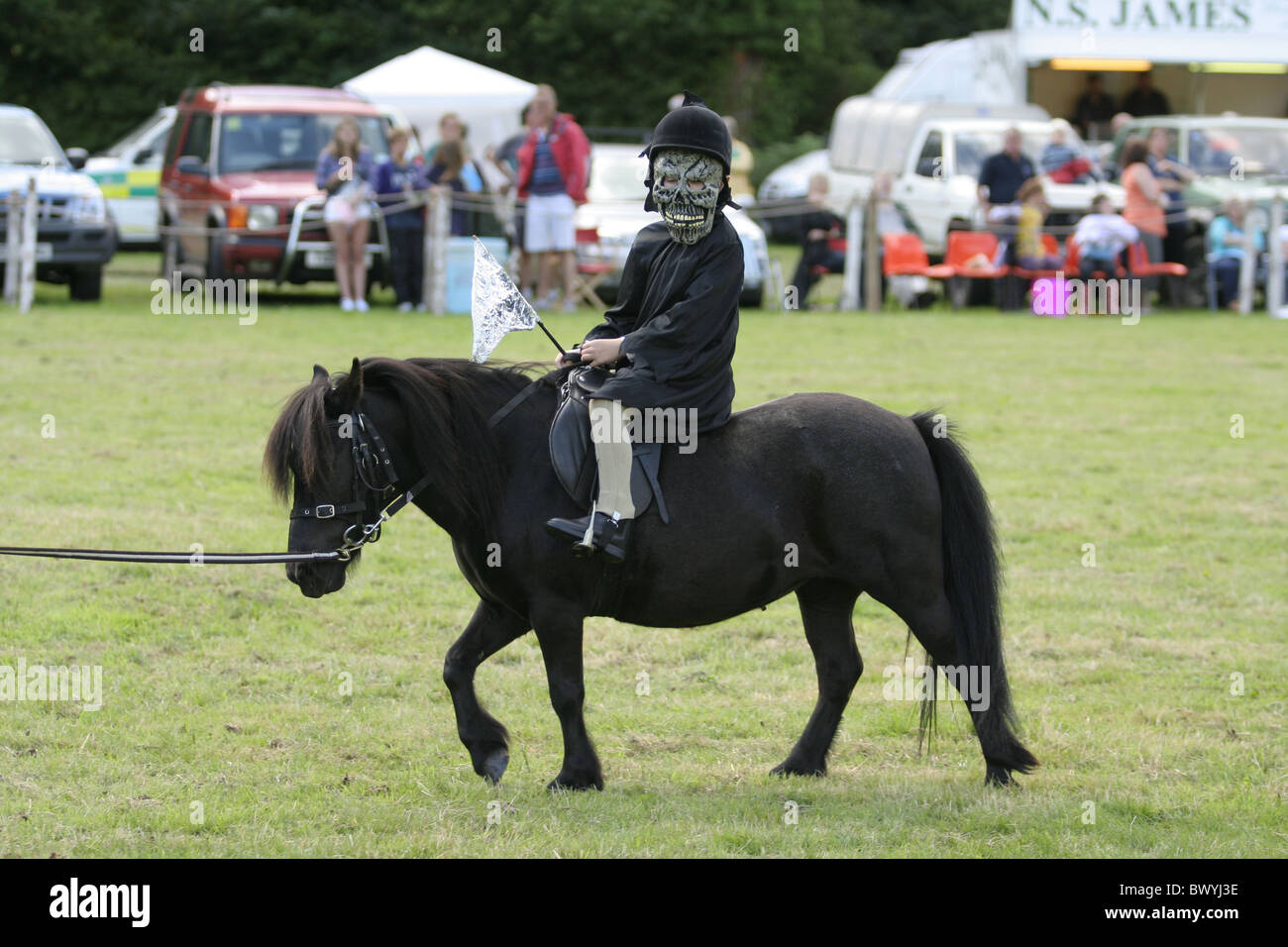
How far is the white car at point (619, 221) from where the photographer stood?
21031mm

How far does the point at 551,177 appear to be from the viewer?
1952cm

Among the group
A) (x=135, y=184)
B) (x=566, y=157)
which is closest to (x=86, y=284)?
(x=135, y=184)

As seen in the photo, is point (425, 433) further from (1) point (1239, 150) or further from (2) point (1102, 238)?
(1) point (1239, 150)

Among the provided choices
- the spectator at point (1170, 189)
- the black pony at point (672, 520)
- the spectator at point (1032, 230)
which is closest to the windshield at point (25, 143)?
the spectator at point (1032, 230)

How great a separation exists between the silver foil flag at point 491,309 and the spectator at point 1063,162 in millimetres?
18746

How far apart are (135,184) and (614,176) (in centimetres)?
815

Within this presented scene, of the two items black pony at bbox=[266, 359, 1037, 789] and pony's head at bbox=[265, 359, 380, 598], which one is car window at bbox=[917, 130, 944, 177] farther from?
pony's head at bbox=[265, 359, 380, 598]

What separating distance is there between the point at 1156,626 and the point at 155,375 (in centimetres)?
985

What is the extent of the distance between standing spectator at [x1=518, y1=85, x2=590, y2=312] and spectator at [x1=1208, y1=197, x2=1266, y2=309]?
862 centimetres

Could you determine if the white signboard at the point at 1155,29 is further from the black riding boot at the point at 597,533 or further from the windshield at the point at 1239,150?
the black riding boot at the point at 597,533

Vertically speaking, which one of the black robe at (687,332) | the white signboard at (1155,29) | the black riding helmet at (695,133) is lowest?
the black robe at (687,332)

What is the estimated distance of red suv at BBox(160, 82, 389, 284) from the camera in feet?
66.3

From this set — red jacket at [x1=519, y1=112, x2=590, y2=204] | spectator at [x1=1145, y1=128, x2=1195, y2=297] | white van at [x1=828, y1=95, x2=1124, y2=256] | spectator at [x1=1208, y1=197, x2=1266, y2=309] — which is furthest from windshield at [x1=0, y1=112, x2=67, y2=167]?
spectator at [x1=1208, y1=197, x2=1266, y2=309]

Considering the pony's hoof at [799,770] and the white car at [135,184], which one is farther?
the white car at [135,184]
